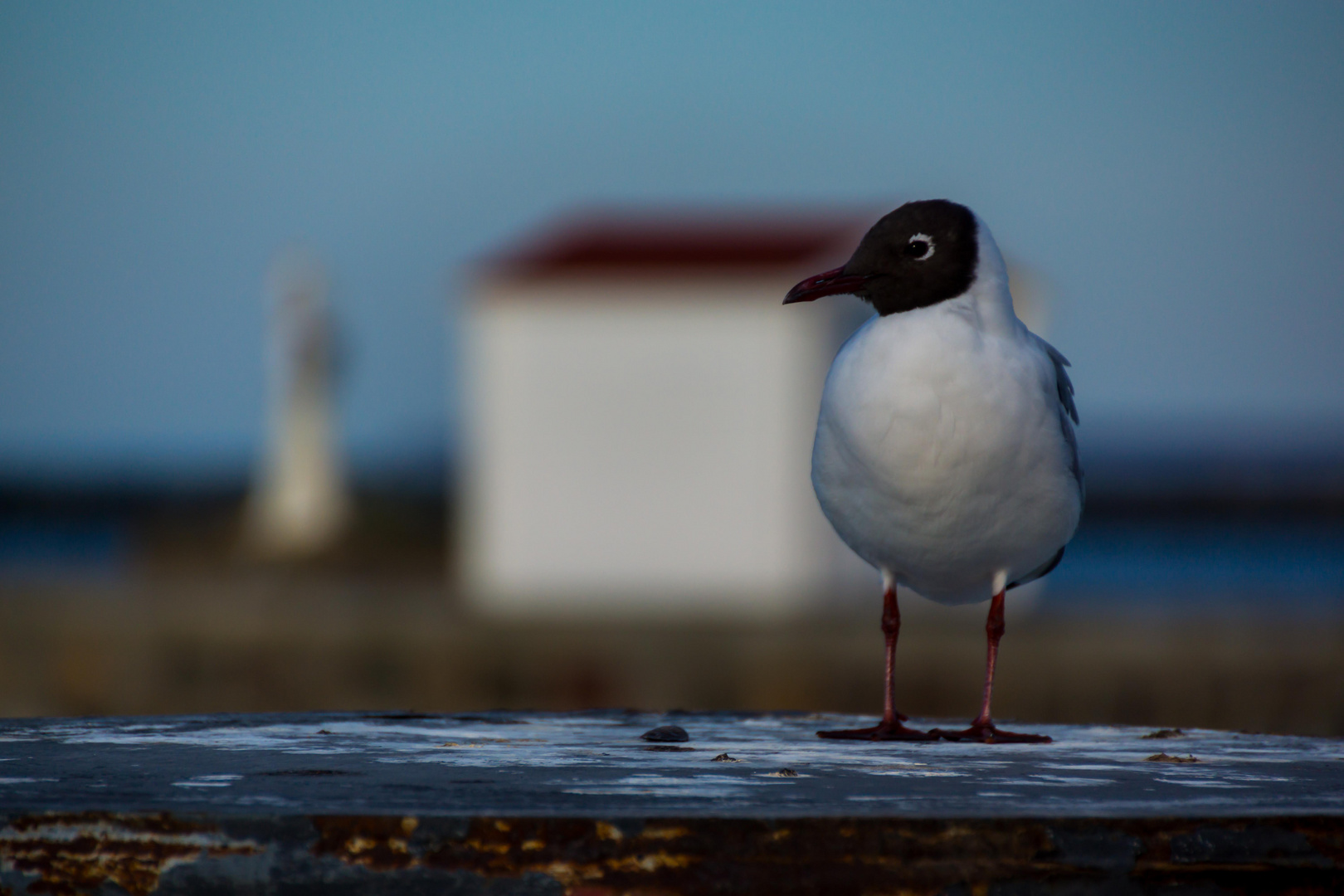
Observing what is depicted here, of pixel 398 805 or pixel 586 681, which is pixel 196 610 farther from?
pixel 398 805

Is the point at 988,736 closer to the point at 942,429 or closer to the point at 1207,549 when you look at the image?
the point at 942,429

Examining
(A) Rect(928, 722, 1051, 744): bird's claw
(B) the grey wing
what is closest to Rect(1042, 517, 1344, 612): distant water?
(B) the grey wing

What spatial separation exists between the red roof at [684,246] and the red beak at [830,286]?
13.5m

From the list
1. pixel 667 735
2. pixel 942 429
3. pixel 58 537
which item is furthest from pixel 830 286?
pixel 58 537

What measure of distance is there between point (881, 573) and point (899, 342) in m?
0.65

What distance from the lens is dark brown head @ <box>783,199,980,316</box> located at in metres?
3.37

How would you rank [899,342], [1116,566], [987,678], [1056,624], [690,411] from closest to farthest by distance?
1. [899,342]
2. [987,678]
3. [1056,624]
4. [690,411]
5. [1116,566]

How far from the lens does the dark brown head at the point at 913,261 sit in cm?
337

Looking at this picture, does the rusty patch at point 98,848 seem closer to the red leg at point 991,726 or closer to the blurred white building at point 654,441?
the red leg at point 991,726

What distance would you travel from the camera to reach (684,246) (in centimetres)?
1830

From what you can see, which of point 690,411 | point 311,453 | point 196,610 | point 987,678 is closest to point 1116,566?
point 311,453

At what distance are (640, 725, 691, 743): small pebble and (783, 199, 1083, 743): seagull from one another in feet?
1.14

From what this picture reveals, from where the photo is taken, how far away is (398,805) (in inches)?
71.5

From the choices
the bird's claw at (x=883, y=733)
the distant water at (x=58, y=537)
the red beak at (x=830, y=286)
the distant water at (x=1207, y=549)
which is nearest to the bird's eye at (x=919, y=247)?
the red beak at (x=830, y=286)
